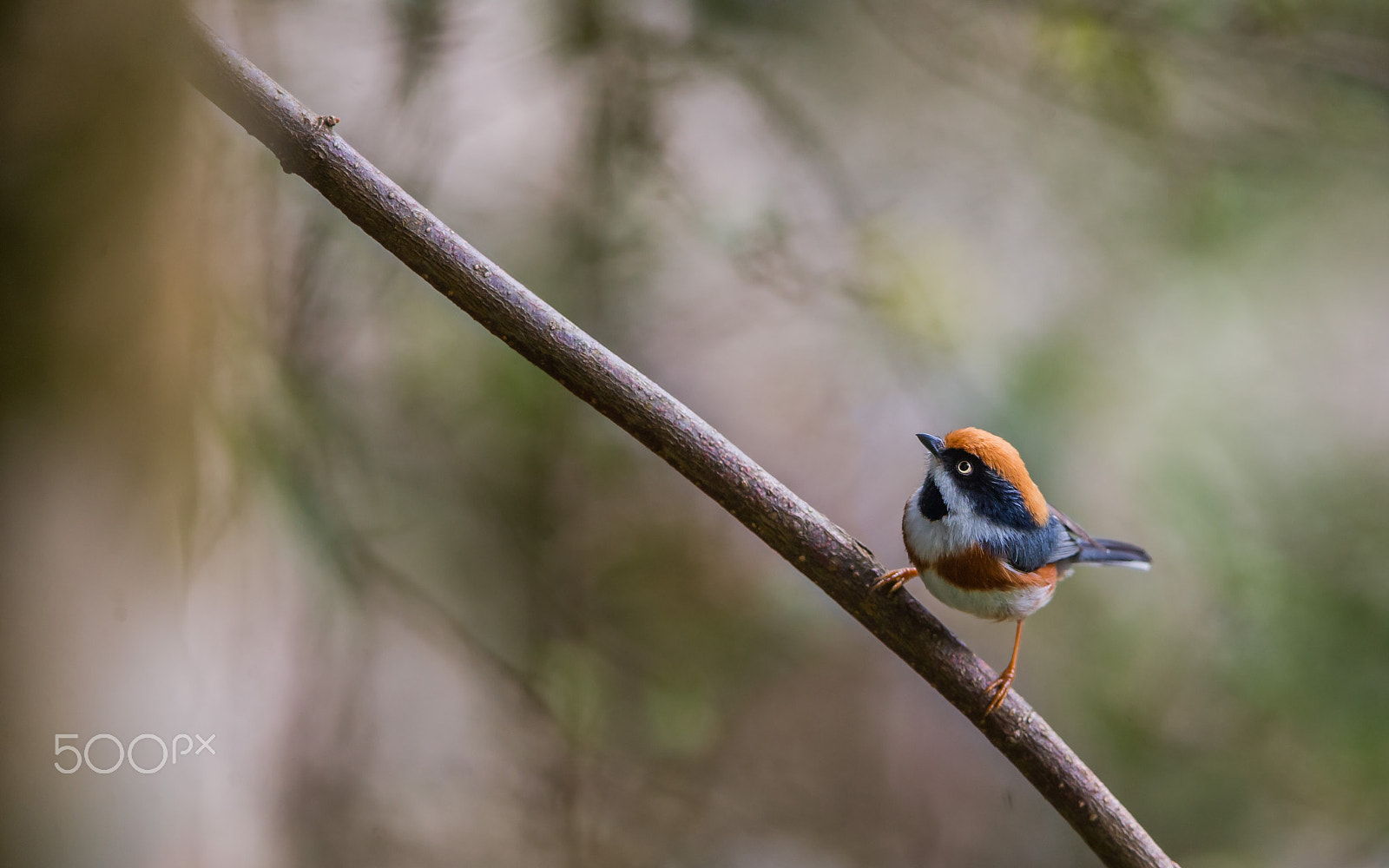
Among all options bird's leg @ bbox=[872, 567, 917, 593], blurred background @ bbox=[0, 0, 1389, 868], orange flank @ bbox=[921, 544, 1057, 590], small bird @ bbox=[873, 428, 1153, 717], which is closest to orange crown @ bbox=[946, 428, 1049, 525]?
small bird @ bbox=[873, 428, 1153, 717]

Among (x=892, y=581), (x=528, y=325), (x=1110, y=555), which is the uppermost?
(x=1110, y=555)

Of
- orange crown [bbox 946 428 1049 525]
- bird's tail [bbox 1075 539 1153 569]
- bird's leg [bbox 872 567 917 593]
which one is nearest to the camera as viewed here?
bird's leg [bbox 872 567 917 593]

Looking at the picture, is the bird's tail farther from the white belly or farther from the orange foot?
the orange foot

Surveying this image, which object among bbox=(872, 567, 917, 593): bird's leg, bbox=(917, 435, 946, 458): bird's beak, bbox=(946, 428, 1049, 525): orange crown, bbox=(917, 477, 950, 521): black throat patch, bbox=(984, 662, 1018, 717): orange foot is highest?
bbox=(946, 428, 1049, 525): orange crown

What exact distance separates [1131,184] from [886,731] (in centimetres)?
267

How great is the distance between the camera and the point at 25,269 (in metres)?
1.25

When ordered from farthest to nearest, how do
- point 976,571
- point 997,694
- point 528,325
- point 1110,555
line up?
1. point 1110,555
2. point 976,571
3. point 997,694
4. point 528,325

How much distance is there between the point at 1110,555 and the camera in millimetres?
1999

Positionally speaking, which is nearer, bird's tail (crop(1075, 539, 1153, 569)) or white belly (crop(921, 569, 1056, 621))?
white belly (crop(921, 569, 1056, 621))

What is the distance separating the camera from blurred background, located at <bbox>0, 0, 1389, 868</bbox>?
289 cm

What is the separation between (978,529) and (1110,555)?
57 cm

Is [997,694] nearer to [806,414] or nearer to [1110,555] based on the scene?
[1110,555]

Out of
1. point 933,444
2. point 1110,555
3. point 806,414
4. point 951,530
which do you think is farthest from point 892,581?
point 806,414

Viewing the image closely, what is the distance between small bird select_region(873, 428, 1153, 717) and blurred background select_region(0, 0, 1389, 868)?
1.57 m
